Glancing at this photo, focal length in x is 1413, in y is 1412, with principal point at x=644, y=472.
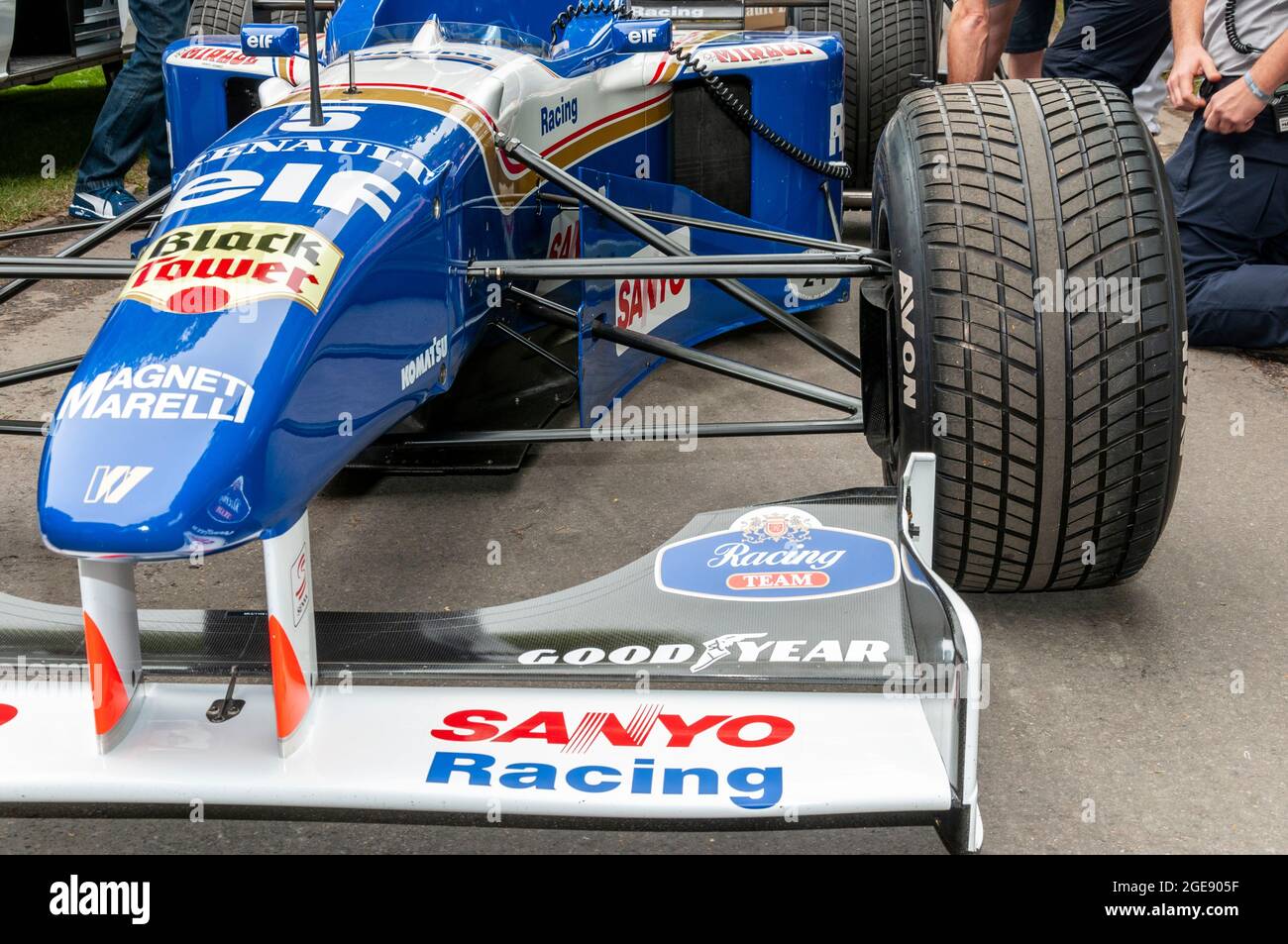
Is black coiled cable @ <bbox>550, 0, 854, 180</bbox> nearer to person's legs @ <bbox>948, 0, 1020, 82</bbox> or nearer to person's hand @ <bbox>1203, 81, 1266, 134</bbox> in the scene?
person's hand @ <bbox>1203, 81, 1266, 134</bbox>

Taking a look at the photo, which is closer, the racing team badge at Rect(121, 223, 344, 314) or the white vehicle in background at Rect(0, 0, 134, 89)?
the racing team badge at Rect(121, 223, 344, 314)

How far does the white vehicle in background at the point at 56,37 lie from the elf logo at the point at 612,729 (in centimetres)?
516

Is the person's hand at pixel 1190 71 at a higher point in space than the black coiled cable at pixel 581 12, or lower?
lower

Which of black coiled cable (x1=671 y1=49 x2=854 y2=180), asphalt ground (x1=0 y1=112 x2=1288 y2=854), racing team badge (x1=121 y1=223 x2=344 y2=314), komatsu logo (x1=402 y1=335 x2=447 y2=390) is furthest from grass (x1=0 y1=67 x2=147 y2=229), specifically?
racing team badge (x1=121 y1=223 x2=344 y2=314)

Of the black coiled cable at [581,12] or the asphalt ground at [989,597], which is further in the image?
the black coiled cable at [581,12]

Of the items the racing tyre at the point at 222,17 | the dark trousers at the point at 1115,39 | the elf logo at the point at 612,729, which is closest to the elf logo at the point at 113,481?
the elf logo at the point at 612,729

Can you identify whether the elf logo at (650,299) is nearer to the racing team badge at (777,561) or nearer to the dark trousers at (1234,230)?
the racing team badge at (777,561)

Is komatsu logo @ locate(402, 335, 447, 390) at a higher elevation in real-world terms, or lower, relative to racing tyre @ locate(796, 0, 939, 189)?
lower

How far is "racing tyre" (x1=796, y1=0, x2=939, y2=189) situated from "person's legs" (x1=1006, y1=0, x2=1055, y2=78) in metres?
1.12

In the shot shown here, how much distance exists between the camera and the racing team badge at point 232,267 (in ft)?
6.43

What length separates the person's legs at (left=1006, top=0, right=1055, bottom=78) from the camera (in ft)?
19.9

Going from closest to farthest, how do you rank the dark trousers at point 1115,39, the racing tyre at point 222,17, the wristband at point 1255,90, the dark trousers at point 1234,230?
the wristband at point 1255,90, the dark trousers at point 1234,230, the racing tyre at point 222,17, the dark trousers at point 1115,39

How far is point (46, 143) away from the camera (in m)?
7.07

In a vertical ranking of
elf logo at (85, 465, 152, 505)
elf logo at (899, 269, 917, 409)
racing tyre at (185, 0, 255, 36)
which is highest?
racing tyre at (185, 0, 255, 36)
